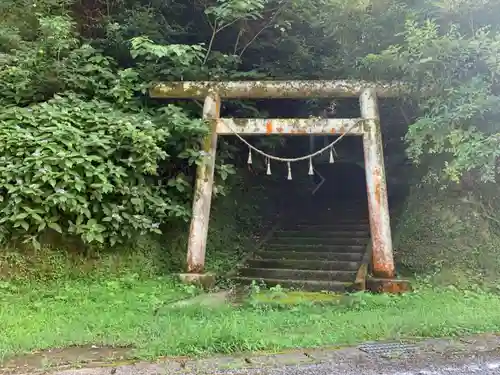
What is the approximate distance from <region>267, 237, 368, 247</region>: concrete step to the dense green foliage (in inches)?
74.7

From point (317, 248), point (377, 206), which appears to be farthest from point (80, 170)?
point (317, 248)

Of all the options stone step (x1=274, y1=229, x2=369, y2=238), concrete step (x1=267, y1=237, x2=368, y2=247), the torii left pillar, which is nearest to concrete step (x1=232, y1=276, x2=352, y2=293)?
the torii left pillar

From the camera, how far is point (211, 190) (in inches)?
314

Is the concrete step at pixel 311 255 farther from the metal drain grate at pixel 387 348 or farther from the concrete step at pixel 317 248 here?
the metal drain grate at pixel 387 348

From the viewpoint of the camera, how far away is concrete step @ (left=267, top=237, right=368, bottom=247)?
31.7ft

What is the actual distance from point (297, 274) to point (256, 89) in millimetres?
3265

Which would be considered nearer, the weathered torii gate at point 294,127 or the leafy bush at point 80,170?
the leafy bush at point 80,170

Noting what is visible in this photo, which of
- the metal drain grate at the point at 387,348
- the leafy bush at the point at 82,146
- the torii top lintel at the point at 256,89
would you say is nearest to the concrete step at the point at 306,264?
the leafy bush at the point at 82,146

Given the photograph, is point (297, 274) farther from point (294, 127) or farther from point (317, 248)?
point (294, 127)

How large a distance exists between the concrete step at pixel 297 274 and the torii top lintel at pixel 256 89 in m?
3.01

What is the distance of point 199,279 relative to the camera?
743cm

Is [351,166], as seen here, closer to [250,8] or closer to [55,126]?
[250,8]

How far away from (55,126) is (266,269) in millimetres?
4253

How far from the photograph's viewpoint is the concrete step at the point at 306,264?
28.0ft
